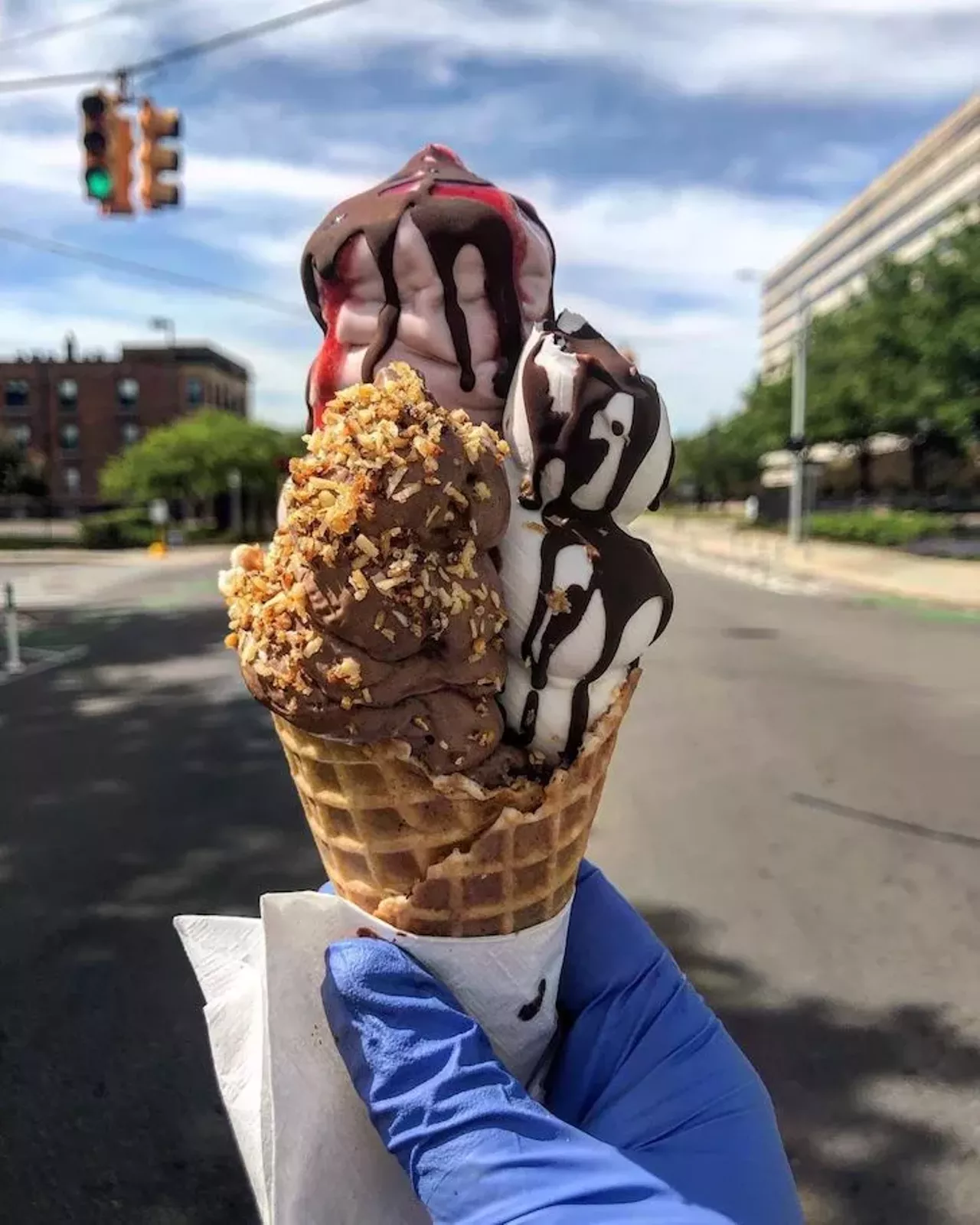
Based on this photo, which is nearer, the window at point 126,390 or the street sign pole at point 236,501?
the street sign pole at point 236,501

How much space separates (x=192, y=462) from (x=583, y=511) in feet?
135

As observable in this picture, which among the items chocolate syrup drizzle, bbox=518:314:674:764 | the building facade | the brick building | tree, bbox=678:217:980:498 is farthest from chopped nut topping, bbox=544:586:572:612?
the brick building

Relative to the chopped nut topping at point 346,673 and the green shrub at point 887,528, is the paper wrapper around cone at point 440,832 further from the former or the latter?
the green shrub at point 887,528

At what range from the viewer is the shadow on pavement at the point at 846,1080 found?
113 inches

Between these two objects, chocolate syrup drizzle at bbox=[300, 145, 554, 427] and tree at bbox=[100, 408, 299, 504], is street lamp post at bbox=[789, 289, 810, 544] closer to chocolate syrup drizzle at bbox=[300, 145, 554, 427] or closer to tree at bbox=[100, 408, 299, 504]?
tree at bbox=[100, 408, 299, 504]

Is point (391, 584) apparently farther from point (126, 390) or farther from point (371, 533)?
point (126, 390)

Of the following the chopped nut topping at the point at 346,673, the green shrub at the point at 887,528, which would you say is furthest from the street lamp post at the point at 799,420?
the chopped nut topping at the point at 346,673

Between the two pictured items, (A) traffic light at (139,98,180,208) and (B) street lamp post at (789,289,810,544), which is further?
Result: (B) street lamp post at (789,289,810,544)

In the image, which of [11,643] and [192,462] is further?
[192,462]

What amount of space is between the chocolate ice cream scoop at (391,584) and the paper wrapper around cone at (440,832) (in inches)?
3.5

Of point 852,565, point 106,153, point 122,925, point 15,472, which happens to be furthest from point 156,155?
point 15,472

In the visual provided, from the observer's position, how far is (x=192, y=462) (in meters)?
40.8

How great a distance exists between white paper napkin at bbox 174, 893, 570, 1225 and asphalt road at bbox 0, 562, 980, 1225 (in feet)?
4.43

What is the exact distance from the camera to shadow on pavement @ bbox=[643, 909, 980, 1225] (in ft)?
9.40
